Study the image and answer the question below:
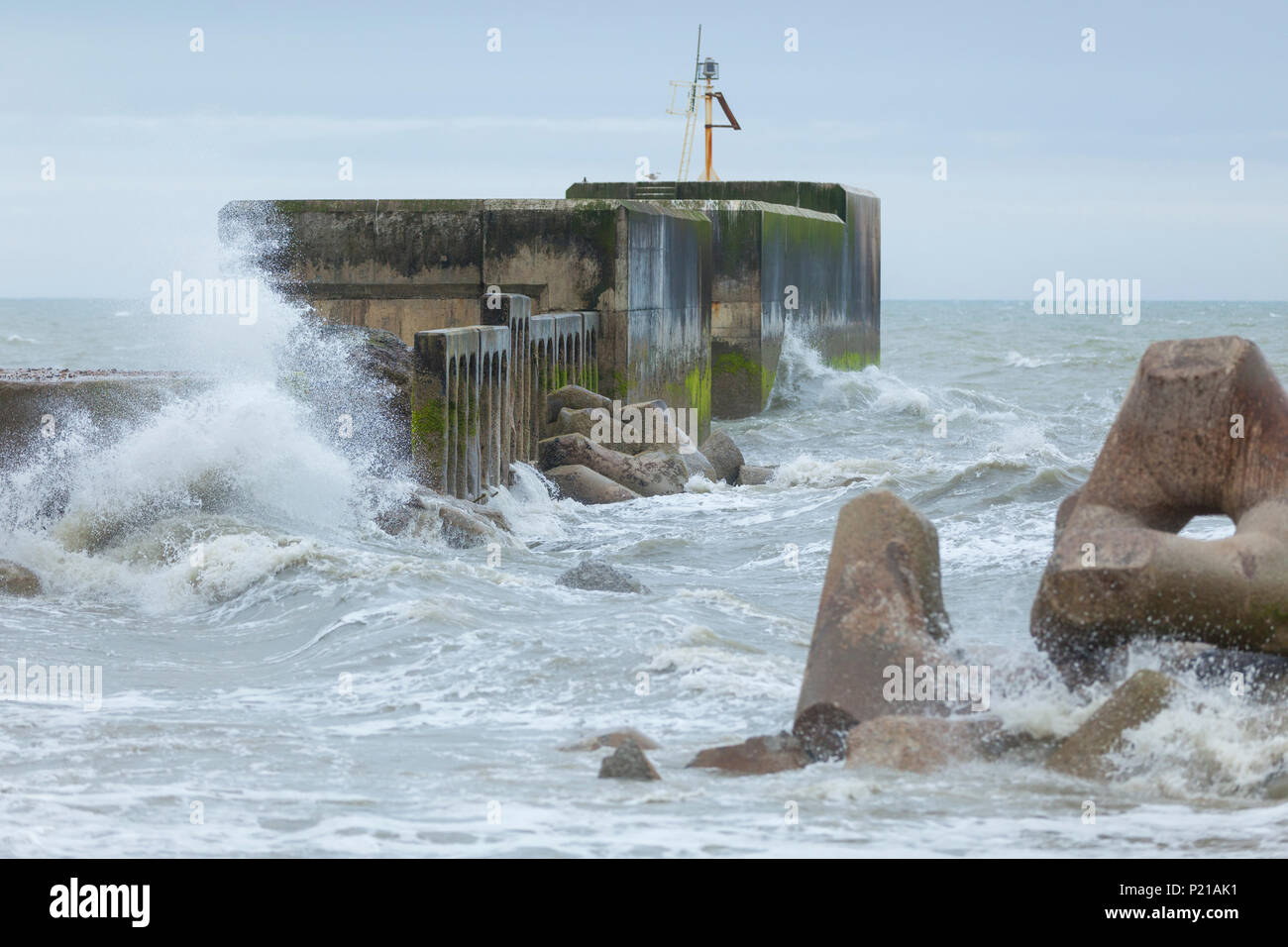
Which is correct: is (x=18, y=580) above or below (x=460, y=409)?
below

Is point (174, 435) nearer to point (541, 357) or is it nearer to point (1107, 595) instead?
point (541, 357)

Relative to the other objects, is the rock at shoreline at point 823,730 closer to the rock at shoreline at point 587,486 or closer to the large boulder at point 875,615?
the large boulder at point 875,615

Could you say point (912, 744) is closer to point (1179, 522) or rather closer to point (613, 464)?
point (1179, 522)

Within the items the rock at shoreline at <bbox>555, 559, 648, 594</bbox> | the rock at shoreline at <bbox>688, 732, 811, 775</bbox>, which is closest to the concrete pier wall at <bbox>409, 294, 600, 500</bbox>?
the rock at shoreline at <bbox>555, 559, 648, 594</bbox>

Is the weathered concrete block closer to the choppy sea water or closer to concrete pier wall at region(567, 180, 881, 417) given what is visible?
the choppy sea water

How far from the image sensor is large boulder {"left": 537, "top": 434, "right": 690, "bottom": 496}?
1355 cm

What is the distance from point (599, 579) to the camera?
8828mm

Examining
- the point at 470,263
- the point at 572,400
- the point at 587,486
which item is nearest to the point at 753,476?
the point at 572,400

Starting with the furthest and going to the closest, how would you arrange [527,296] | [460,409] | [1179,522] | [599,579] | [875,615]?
[527,296] < [460,409] < [599,579] < [1179,522] < [875,615]

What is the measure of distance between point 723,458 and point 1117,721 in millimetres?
10496

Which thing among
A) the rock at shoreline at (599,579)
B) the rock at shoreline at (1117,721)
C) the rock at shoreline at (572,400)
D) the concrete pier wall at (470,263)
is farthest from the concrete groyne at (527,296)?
the rock at shoreline at (1117,721)

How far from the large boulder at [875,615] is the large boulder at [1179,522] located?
0.43 metres

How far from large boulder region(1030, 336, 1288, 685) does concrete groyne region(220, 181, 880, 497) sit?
6.21 m
